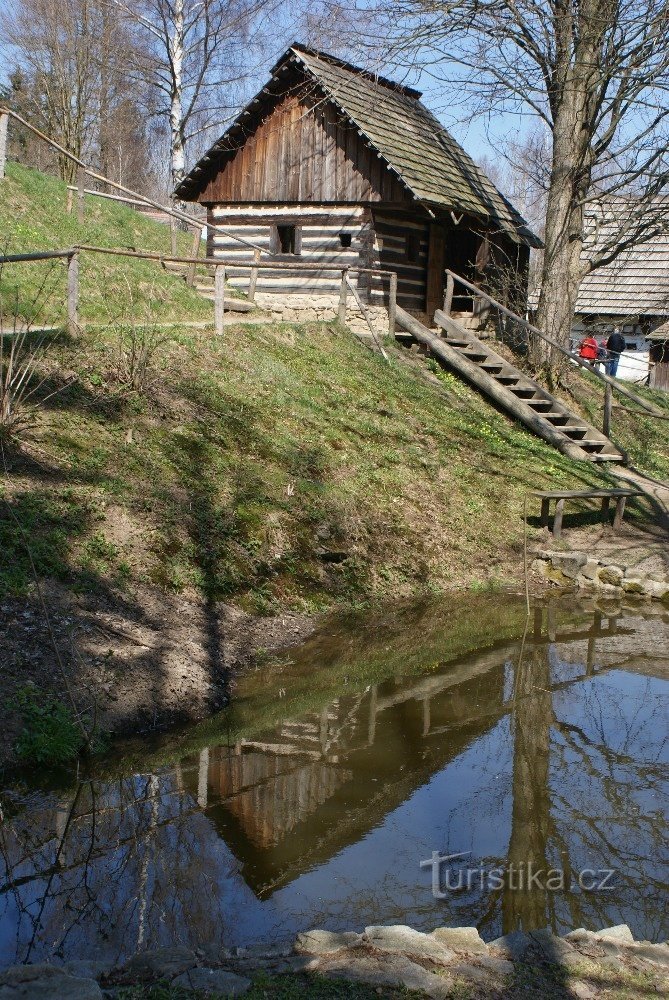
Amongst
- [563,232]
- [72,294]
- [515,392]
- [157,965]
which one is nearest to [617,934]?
[157,965]

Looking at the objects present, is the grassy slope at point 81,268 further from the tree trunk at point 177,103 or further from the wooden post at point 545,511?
the tree trunk at point 177,103

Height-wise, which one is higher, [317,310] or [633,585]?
[317,310]

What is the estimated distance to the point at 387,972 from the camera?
4.31 m

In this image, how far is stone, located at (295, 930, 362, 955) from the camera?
4598 mm

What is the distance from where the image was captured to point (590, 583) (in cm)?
1296

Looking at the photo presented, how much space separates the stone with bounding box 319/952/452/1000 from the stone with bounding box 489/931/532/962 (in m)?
0.43

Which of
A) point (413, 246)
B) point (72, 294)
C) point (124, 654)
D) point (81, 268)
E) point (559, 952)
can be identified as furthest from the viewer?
point (413, 246)

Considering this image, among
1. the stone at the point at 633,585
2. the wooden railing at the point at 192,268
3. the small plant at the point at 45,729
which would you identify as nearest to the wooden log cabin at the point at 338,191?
the wooden railing at the point at 192,268

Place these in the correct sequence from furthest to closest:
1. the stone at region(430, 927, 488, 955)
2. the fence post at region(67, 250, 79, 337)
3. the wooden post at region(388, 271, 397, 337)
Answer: the wooden post at region(388, 271, 397, 337) → the fence post at region(67, 250, 79, 337) → the stone at region(430, 927, 488, 955)

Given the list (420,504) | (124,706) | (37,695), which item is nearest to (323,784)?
(124,706)

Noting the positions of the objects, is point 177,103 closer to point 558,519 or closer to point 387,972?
point 558,519

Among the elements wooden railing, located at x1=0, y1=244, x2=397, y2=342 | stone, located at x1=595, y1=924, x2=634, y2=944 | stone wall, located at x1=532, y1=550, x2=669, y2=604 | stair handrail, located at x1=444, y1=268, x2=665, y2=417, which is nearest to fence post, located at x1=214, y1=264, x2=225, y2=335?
wooden railing, located at x1=0, y1=244, x2=397, y2=342

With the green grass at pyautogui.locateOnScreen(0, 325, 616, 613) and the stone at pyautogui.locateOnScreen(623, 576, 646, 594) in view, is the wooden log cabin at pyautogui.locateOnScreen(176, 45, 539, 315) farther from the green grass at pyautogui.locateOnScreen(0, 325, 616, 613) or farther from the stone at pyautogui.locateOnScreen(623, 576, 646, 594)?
the stone at pyautogui.locateOnScreen(623, 576, 646, 594)

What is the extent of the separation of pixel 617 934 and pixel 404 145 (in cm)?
1885
